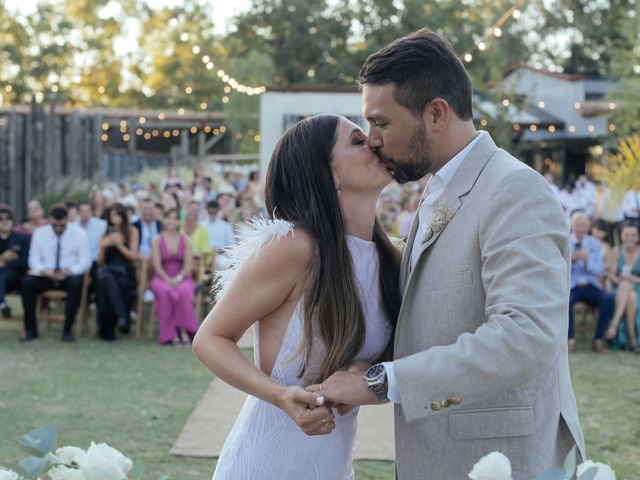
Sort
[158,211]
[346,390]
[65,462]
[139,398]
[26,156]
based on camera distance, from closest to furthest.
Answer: [65,462] < [346,390] < [139,398] < [158,211] < [26,156]

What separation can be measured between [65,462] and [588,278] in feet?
34.2

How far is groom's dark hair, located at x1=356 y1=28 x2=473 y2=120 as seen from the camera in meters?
2.59

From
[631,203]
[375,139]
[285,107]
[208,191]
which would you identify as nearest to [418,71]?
[375,139]

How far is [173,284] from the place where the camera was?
464 inches

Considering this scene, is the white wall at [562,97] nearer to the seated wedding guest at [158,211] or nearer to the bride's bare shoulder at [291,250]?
the seated wedding guest at [158,211]

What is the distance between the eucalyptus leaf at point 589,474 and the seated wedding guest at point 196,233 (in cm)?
1120

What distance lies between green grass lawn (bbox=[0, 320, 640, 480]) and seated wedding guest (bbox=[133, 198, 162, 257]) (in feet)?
6.27

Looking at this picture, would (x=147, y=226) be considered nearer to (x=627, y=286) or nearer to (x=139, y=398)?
(x=139, y=398)

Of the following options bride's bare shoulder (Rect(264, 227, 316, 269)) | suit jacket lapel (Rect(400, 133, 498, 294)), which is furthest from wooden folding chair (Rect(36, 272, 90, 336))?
suit jacket lapel (Rect(400, 133, 498, 294))

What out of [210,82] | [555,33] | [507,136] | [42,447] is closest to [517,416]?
[42,447]

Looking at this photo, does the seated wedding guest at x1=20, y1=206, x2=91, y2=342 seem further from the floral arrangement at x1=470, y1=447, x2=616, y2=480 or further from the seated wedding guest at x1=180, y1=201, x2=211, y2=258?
the floral arrangement at x1=470, y1=447, x2=616, y2=480

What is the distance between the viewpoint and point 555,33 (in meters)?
62.3

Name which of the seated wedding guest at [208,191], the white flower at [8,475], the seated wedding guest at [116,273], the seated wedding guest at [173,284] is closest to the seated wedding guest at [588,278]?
the seated wedding guest at [173,284]

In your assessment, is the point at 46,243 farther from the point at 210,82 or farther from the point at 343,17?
the point at 210,82
